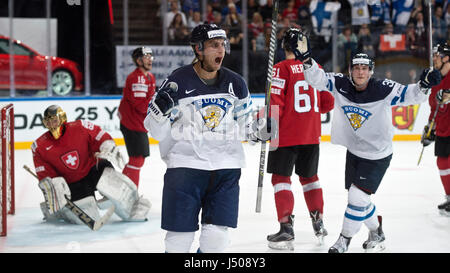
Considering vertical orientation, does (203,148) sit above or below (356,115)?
below

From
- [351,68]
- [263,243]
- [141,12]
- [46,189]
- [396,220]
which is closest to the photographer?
[351,68]

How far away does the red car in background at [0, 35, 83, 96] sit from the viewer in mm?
9117

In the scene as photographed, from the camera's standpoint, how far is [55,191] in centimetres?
449

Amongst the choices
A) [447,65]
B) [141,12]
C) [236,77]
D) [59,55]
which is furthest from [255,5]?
[236,77]

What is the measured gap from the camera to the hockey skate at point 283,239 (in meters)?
4.05

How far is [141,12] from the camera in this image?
9.53 meters

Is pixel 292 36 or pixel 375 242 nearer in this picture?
pixel 292 36

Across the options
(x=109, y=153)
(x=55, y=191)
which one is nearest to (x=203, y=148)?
(x=109, y=153)

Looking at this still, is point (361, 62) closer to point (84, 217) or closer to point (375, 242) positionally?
point (375, 242)

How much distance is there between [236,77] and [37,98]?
6293 millimetres

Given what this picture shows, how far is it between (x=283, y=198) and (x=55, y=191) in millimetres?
1488

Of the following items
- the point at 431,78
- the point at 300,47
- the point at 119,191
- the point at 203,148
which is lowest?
the point at 119,191

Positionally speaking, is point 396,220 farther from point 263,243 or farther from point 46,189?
point 46,189

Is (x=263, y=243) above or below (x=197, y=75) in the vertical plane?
below
